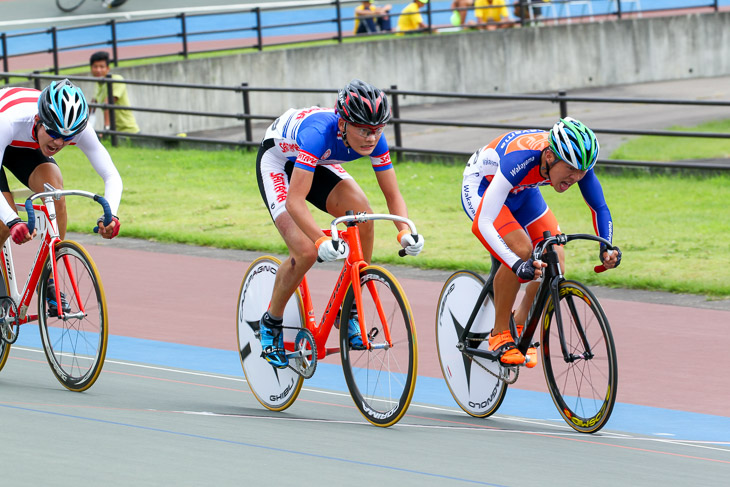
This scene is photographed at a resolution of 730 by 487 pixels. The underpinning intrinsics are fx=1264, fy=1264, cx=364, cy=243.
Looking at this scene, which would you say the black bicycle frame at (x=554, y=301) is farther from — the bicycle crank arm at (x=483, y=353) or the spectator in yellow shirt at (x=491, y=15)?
the spectator in yellow shirt at (x=491, y=15)

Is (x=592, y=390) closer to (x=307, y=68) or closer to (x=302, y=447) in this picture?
(x=302, y=447)

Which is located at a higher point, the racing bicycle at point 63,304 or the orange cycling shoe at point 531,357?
the racing bicycle at point 63,304

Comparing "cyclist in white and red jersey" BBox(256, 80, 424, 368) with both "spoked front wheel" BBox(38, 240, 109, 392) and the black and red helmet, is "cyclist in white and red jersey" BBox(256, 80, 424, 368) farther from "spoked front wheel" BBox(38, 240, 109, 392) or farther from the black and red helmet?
"spoked front wheel" BBox(38, 240, 109, 392)

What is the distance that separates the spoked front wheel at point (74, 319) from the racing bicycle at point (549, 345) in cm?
191

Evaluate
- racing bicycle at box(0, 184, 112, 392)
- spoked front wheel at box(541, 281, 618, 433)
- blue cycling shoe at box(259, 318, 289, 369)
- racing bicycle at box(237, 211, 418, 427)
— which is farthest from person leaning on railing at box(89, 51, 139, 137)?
spoked front wheel at box(541, 281, 618, 433)

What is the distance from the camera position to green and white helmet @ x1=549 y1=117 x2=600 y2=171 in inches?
237

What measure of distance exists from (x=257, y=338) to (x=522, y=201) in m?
1.64

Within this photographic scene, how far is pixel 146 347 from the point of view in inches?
351

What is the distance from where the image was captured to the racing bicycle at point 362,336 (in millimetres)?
6016

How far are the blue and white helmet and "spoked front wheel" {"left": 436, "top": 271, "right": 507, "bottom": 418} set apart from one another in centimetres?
220

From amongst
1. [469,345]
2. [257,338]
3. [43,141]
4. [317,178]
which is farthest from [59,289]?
[469,345]

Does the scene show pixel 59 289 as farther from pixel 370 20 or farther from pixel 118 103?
pixel 370 20

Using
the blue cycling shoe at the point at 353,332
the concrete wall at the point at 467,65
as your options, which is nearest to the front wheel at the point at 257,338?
the blue cycling shoe at the point at 353,332

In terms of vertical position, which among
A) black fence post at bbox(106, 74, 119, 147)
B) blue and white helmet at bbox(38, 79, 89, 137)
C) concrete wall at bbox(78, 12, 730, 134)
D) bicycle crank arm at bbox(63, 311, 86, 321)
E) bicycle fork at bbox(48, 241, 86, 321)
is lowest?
bicycle crank arm at bbox(63, 311, 86, 321)
